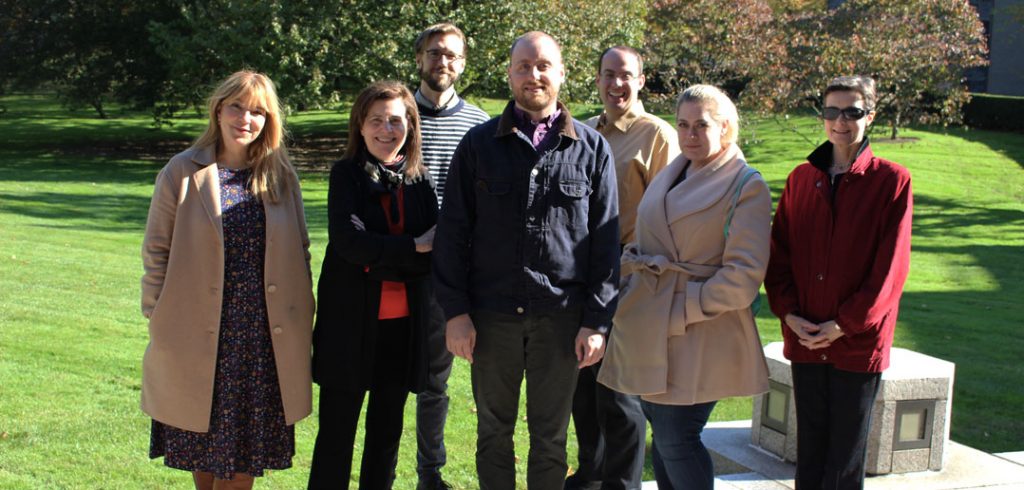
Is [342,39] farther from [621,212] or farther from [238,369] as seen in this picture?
[238,369]

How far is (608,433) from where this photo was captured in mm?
4527

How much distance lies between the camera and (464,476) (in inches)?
211

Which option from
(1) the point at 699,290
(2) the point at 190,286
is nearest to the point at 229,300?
(2) the point at 190,286

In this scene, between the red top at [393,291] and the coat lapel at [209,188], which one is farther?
the red top at [393,291]

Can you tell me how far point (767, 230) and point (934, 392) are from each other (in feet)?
6.93

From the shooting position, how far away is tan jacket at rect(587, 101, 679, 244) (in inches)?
182

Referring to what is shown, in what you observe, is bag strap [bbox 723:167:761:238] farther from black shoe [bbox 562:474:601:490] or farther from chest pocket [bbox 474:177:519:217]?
black shoe [bbox 562:474:601:490]

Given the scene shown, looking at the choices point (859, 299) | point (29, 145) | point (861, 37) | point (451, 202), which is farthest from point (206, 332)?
point (29, 145)

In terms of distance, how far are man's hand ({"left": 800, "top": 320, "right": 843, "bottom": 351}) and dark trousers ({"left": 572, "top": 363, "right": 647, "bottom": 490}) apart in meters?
0.90

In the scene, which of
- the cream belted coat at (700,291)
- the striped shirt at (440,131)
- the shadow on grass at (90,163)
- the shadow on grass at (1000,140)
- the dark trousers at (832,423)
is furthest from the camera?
the shadow on grass at (1000,140)

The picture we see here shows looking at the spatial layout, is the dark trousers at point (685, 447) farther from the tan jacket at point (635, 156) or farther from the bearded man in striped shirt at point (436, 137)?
the bearded man in striped shirt at point (436, 137)

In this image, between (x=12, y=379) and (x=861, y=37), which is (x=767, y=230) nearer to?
(x=12, y=379)

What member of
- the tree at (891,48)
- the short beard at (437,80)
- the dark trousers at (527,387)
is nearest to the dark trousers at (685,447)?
the dark trousers at (527,387)

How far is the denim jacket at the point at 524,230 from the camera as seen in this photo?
3789mm
